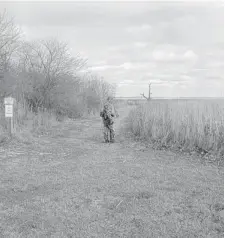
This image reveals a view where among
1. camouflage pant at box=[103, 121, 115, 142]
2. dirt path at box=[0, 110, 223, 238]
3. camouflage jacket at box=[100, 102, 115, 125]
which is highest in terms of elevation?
camouflage jacket at box=[100, 102, 115, 125]

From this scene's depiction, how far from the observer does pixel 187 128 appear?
436 inches

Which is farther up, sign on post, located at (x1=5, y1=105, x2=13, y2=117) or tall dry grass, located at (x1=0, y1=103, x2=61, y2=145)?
sign on post, located at (x1=5, y1=105, x2=13, y2=117)

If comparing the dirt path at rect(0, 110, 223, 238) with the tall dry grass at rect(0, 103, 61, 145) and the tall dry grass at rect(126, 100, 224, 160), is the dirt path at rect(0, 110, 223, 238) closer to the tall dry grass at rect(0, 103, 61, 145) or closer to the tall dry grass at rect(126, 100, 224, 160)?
the tall dry grass at rect(126, 100, 224, 160)

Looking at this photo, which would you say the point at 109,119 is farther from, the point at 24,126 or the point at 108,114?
the point at 24,126

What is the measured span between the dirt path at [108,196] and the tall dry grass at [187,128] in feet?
3.92

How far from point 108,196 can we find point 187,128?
6082mm

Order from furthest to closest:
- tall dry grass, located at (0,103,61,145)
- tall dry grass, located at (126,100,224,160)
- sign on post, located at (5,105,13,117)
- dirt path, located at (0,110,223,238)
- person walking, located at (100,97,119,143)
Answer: person walking, located at (100,97,119,143) → sign on post, located at (5,105,13,117) → tall dry grass, located at (0,103,61,145) → tall dry grass, located at (126,100,224,160) → dirt path, located at (0,110,223,238)

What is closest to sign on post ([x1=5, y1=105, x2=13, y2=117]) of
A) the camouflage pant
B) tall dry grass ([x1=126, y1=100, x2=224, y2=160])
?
the camouflage pant

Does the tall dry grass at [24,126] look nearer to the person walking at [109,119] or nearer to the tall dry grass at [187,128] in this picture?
the person walking at [109,119]

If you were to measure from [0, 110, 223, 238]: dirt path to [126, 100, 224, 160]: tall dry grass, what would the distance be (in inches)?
47.0

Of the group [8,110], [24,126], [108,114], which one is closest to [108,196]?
[108,114]

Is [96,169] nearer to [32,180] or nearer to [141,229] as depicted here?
[32,180]

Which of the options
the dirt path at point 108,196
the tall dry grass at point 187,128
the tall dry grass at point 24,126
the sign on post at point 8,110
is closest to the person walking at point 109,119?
the tall dry grass at point 187,128

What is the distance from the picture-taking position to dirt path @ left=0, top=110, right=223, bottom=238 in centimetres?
436
